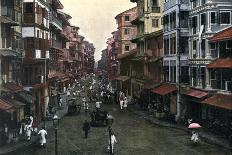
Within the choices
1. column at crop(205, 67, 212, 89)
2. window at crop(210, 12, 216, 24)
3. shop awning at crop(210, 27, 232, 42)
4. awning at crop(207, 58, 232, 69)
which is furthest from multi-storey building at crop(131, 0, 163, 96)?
awning at crop(207, 58, 232, 69)

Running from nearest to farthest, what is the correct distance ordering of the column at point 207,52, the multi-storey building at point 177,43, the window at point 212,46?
the window at point 212,46, the column at point 207,52, the multi-storey building at point 177,43

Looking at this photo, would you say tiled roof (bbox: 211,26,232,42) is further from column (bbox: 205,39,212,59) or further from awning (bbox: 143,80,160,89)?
awning (bbox: 143,80,160,89)

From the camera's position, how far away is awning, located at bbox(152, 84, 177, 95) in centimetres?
4821

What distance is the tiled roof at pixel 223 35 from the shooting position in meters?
36.4

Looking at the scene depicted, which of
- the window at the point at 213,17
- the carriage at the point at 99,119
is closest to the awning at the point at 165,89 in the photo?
the carriage at the point at 99,119

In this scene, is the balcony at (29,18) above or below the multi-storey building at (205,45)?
above

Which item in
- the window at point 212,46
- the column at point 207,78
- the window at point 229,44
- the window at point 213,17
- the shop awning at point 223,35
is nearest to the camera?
the shop awning at point 223,35

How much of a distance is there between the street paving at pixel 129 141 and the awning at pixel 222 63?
644cm

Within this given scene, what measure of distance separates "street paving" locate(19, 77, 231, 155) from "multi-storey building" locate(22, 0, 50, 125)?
16.6ft

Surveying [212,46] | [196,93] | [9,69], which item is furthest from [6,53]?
[212,46]

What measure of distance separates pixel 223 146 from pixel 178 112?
54.1 feet

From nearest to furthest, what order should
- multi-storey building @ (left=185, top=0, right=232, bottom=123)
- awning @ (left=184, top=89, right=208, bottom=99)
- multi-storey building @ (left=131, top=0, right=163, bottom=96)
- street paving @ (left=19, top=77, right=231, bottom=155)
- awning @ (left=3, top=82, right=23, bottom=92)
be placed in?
1. street paving @ (left=19, top=77, right=231, bottom=155)
2. awning @ (left=3, top=82, right=23, bottom=92)
3. awning @ (left=184, top=89, right=208, bottom=99)
4. multi-storey building @ (left=185, top=0, right=232, bottom=123)
5. multi-storey building @ (left=131, top=0, right=163, bottom=96)

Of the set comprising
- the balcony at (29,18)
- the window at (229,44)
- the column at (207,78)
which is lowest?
the column at (207,78)

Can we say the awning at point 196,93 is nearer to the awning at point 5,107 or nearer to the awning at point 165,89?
the awning at point 165,89
